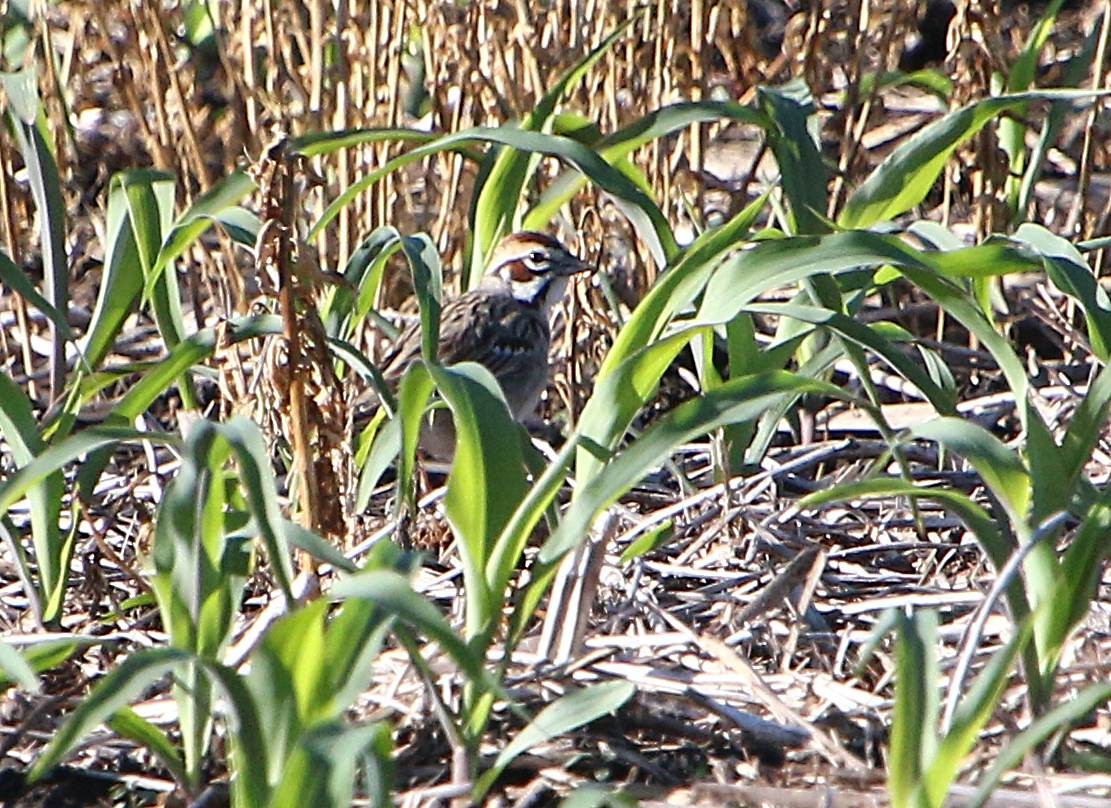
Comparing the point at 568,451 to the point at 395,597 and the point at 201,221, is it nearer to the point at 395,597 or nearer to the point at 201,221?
the point at 395,597

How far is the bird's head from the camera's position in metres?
4.84

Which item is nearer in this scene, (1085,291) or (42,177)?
(1085,291)

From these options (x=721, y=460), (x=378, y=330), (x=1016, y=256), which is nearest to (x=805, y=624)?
(x=721, y=460)

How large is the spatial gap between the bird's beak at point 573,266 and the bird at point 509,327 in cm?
16

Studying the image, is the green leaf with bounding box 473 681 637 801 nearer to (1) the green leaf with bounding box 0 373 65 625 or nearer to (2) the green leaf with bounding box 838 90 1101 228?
(1) the green leaf with bounding box 0 373 65 625

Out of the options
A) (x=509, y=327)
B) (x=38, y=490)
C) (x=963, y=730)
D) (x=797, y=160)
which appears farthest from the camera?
(x=509, y=327)

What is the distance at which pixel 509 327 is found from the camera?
5.39 metres

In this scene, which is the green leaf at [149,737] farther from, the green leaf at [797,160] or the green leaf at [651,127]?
the green leaf at [797,160]

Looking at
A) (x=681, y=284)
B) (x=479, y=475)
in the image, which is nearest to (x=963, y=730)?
(x=479, y=475)

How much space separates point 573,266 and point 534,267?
30 centimetres

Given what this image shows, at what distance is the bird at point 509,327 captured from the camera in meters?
5.06

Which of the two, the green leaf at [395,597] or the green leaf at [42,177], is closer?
the green leaf at [395,597]

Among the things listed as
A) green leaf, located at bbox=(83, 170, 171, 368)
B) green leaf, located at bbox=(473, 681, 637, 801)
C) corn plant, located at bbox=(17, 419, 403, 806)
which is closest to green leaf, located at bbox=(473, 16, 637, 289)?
green leaf, located at bbox=(83, 170, 171, 368)

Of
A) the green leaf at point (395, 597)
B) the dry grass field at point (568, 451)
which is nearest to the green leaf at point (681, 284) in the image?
the dry grass field at point (568, 451)
